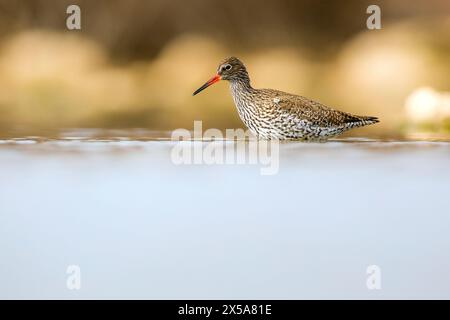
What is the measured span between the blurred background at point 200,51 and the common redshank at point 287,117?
3405 mm

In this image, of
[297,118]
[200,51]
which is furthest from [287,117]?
[200,51]

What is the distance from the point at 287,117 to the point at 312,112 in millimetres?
345

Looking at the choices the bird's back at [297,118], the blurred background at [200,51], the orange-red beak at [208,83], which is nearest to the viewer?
the bird's back at [297,118]

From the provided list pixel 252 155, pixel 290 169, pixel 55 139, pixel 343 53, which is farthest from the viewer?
pixel 343 53

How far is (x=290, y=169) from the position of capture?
770 centimetres

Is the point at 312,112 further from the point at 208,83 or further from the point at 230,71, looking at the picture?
the point at 208,83

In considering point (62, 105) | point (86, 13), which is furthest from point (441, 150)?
point (86, 13)

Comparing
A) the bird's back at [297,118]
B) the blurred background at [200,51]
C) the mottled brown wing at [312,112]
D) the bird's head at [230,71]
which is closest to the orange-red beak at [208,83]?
the bird's head at [230,71]

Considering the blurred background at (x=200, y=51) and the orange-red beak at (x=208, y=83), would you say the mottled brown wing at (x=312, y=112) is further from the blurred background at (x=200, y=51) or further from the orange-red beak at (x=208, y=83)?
the blurred background at (x=200, y=51)

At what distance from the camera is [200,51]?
14.3 meters

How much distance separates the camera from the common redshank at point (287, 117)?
368 inches

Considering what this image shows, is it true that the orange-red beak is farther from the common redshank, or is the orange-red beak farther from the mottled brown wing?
the mottled brown wing

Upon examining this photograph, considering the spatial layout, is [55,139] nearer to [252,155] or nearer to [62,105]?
[252,155]

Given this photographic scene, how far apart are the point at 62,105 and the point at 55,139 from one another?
3948 mm
